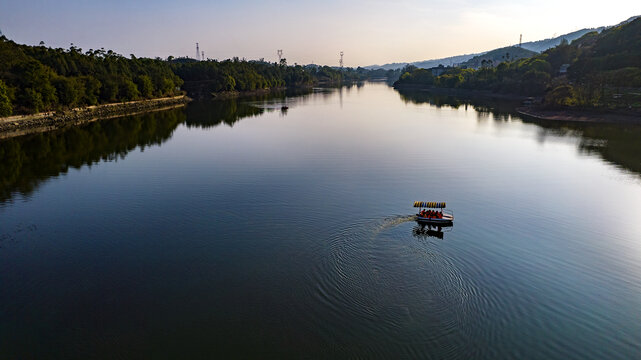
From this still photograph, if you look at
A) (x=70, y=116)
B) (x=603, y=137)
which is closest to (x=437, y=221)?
(x=603, y=137)

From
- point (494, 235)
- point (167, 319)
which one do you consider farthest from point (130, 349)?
point (494, 235)

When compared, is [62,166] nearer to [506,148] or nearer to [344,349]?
[344,349]

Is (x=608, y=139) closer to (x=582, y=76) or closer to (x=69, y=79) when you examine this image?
(x=582, y=76)

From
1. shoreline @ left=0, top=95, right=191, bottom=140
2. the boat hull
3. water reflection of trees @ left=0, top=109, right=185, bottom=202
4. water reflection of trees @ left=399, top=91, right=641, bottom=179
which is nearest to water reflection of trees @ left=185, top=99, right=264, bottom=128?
water reflection of trees @ left=0, top=109, right=185, bottom=202

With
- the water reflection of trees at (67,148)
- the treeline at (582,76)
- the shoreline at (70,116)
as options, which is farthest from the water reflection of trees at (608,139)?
the shoreline at (70,116)

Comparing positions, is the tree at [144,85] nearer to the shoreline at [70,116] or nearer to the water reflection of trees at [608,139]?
the shoreline at [70,116]

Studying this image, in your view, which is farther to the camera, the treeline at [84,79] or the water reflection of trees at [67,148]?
the treeline at [84,79]
